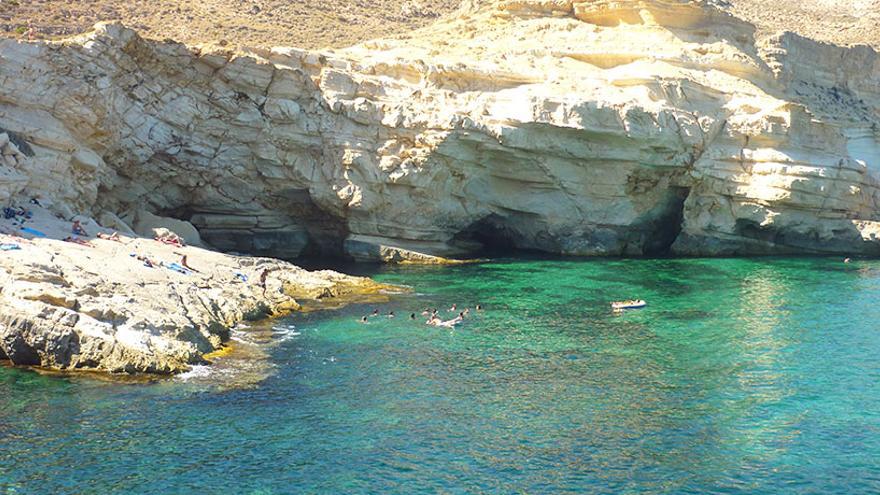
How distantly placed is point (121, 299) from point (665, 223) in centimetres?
3428

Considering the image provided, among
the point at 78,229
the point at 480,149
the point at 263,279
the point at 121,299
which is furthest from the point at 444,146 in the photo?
the point at 121,299

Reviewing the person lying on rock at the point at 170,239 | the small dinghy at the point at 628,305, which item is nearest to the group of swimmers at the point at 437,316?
the small dinghy at the point at 628,305

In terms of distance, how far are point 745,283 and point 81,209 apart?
31.0 meters

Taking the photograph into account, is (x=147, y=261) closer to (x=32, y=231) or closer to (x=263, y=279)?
(x=32, y=231)

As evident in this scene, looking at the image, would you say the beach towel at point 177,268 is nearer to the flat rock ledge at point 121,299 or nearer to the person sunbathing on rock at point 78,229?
the flat rock ledge at point 121,299

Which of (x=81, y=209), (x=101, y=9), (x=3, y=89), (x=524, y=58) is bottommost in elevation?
(x=81, y=209)

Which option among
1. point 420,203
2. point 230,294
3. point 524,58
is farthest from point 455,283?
point 524,58

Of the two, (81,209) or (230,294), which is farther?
(81,209)

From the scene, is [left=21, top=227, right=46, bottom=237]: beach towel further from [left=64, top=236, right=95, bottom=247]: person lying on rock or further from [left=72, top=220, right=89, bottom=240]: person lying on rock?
[left=72, top=220, right=89, bottom=240]: person lying on rock

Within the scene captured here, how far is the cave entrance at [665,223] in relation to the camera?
49.3 metres

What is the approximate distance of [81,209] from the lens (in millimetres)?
38812

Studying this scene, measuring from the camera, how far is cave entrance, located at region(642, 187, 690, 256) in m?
49.3

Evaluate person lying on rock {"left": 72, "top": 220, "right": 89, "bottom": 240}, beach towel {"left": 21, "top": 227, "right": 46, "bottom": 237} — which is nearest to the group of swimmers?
person lying on rock {"left": 72, "top": 220, "right": 89, "bottom": 240}

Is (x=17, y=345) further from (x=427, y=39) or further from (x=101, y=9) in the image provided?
(x=101, y=9)
